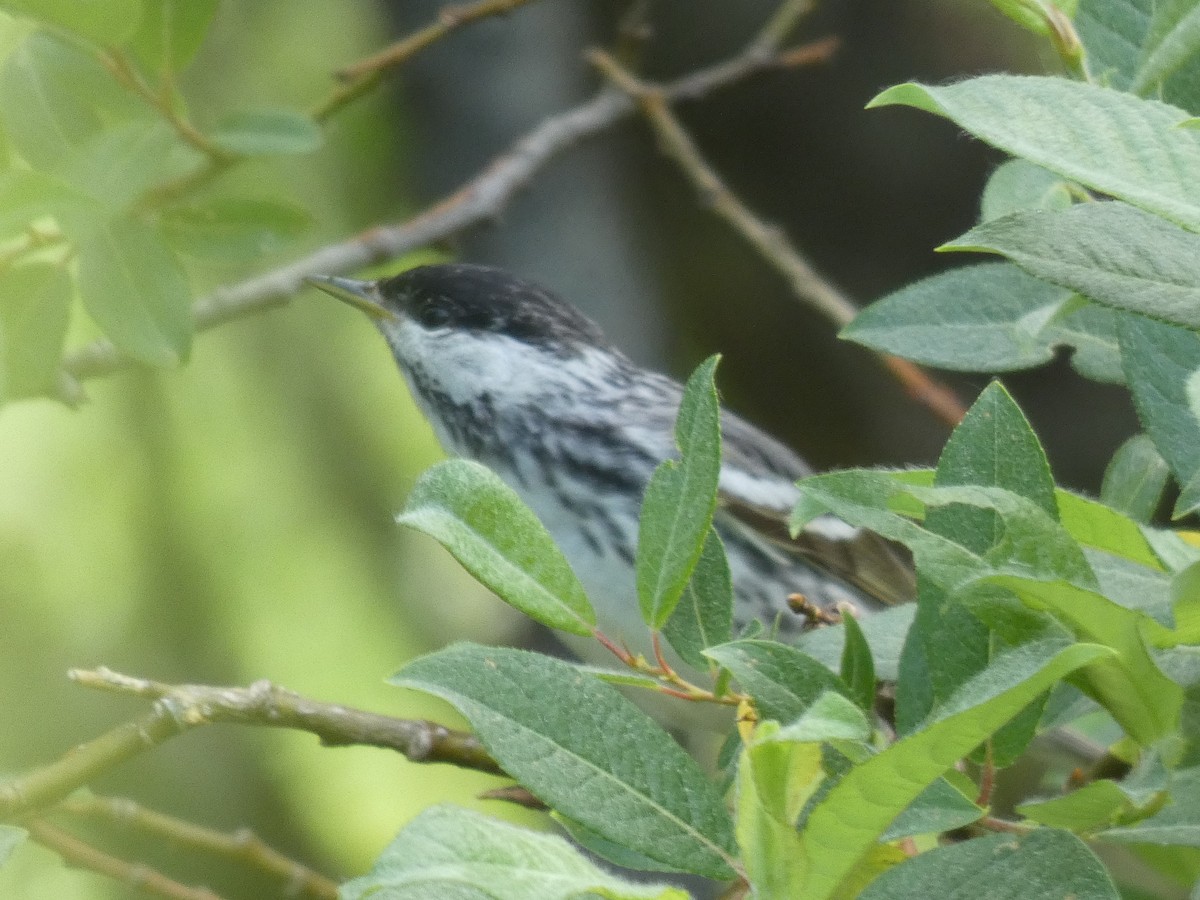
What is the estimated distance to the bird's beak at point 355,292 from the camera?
5.84 ft

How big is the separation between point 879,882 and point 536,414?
1.29 meters

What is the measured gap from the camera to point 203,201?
1354mm

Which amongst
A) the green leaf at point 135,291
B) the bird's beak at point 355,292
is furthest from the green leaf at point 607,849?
the bird's beak at point 355,292

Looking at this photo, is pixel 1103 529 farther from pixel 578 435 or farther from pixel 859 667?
pixel 578 435

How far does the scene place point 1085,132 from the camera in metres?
0.53

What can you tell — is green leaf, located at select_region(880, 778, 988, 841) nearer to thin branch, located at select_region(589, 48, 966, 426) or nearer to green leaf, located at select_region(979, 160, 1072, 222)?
green leaf, located at select_region(979, 160, 1072, 222)

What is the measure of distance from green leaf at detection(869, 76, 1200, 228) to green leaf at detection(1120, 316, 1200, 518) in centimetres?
17

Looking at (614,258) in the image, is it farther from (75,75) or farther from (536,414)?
(75,75)

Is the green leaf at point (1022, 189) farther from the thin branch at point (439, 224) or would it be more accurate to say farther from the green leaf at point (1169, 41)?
the thin branch at point (439, 224)

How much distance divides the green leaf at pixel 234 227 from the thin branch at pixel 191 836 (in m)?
0.53

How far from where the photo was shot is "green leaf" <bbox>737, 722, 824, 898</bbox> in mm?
510

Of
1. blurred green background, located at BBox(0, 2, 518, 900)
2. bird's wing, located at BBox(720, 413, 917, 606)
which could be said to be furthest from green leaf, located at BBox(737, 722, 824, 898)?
blurred green background, located at BBox(0, 2, 518, 900)

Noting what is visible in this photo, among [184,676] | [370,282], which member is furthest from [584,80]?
[184,676]

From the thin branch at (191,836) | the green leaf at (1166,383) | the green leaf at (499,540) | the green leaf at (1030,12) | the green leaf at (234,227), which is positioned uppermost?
the green leaf at (234,227)
